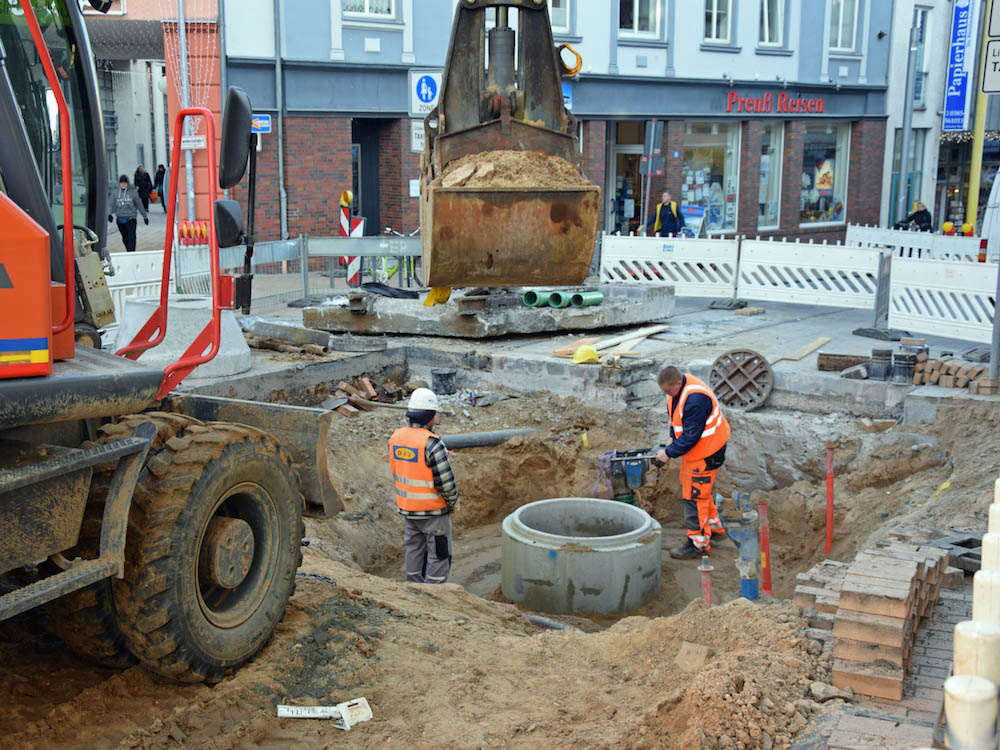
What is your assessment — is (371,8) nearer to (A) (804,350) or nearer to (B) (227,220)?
(A) (804,350)

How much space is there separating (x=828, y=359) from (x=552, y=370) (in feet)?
10.7

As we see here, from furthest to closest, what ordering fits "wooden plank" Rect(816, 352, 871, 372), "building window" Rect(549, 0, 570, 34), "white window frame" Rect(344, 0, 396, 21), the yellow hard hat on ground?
"building window" Rect(549, 0, 570, 34) → "white window frame" Rect(344, 0, 396, 21) → the yellow hard hat on ground → "wooden plank" Rect(816, 352, 871, 372)

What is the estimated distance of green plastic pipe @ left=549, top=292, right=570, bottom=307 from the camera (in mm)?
14195

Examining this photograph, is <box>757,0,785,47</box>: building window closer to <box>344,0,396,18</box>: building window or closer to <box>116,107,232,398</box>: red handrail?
<box>344,0,396,18</box>: building window

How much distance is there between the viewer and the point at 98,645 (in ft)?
15.9

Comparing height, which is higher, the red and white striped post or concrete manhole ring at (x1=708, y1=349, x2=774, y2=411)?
the red and white striped post

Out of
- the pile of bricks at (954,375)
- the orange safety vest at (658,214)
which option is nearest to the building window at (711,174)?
the orange safety vest at (658,214)

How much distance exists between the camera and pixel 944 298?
43.1 ft

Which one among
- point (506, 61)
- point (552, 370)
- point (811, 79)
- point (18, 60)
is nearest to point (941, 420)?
point (552, 370)

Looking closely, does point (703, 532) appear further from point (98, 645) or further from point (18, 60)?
point (18, 60)

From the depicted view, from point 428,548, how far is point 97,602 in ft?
12.0

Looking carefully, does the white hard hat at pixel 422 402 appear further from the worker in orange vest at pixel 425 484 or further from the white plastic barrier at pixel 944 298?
the white plastic barrier at pixel 944 298

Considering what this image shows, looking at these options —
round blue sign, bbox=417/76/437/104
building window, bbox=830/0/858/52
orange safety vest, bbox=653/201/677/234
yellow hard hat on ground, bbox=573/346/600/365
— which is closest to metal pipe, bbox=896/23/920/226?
building window, bbox=830/0/858/52

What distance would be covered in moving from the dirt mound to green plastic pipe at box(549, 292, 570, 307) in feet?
21.6
